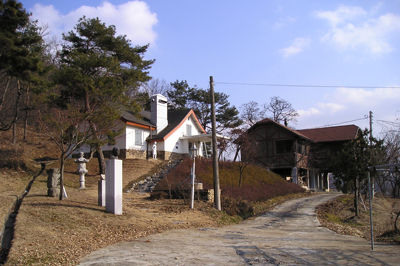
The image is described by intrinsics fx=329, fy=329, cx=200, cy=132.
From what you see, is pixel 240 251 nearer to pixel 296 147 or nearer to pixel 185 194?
pixel 185 194

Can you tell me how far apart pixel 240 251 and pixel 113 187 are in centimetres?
492

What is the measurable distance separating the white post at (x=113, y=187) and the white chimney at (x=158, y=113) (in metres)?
18.9

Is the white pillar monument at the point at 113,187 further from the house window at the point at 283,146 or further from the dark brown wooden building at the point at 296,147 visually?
the house window at the point at 283,146

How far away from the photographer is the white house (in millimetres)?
27078

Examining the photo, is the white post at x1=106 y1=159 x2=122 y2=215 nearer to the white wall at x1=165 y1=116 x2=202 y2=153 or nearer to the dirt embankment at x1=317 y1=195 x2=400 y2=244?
the dirt embankment at x1=317 y1=195 x2=400 y2=244

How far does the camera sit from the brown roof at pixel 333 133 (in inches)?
1373

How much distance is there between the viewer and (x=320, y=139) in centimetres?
3597

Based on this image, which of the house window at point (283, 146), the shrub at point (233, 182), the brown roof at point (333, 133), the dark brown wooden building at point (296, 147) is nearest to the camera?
the shrub at point (233, 182)

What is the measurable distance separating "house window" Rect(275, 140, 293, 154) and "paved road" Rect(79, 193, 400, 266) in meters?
22.9

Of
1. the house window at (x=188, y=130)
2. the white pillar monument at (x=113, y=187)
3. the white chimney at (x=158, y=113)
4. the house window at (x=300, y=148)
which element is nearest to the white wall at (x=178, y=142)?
the house window at (x=188, y=130)

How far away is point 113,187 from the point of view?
1058 centimetres

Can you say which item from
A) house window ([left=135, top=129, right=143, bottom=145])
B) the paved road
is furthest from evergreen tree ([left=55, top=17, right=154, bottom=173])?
the paved road

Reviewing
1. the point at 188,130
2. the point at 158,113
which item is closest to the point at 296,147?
the point at 188,130

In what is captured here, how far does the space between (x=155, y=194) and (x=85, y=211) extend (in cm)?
581
